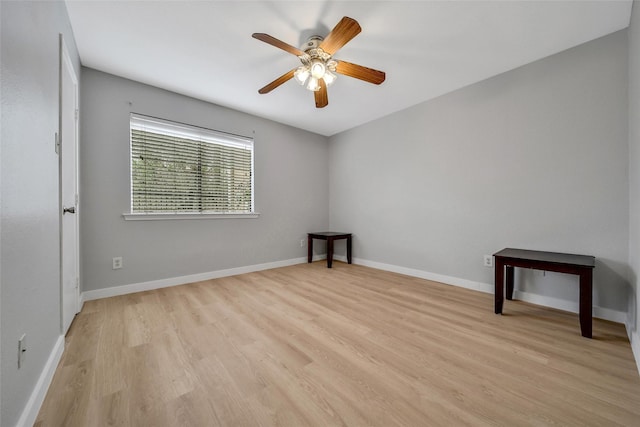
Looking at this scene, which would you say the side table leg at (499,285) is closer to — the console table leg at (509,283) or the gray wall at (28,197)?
the console table leg at (509,283)

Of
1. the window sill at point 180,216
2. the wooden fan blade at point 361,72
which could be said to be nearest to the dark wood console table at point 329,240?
the window sill at point 180,216

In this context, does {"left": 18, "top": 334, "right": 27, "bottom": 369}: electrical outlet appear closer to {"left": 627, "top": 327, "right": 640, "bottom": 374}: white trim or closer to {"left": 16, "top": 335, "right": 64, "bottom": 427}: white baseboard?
{"left": 16, "top": 335, "right": 64, "bottom": 427}: white baseboard

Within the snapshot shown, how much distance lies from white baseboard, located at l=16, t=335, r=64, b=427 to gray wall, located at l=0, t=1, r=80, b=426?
0.03 m

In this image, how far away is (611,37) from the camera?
205cm

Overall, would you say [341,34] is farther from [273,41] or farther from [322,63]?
[273,41]

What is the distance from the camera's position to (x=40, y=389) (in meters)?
1.16

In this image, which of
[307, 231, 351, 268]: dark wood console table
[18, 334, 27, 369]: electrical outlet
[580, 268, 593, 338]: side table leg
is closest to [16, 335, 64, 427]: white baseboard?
[18, 334, 27, 369]: electrical outlet

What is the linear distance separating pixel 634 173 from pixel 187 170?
423 cm

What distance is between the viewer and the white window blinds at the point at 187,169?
2846mm

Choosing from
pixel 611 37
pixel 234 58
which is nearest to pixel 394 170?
pixel 611 37

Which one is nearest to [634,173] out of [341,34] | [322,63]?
[341,34]

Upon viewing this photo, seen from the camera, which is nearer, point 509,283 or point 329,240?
point 509,283

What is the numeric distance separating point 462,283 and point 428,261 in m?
0.47

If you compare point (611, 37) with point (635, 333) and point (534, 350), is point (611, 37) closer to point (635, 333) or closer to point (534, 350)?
point (635, 333)
